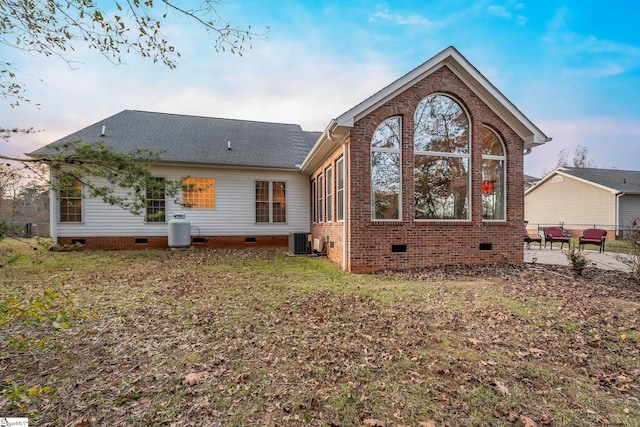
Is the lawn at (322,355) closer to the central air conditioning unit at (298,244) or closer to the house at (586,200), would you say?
the central air conditioning unit at (298,244)

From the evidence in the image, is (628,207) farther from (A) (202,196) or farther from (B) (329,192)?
(A) (202,196)

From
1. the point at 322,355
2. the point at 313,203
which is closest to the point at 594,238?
the point at 313,203

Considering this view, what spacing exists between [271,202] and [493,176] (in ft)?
29.3

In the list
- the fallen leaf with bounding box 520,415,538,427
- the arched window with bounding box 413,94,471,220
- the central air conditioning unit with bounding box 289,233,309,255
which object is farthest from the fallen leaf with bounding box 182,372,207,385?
the central air conditioning unit with bounding box 289,233,309,255

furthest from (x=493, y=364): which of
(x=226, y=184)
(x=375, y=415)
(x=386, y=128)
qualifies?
(x=226, y=184)

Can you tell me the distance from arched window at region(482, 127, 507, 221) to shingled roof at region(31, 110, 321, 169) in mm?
7697

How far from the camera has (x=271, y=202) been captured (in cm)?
1339

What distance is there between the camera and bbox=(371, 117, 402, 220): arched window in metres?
7.70

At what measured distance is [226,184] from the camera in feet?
42.2

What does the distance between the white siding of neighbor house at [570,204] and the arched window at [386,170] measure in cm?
2025

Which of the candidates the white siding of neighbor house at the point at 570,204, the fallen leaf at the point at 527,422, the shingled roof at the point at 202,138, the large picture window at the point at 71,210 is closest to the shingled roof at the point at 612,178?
the white siding of neighbor house at the point at 570,204

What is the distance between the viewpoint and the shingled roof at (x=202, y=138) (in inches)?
489

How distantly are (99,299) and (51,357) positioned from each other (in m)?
2.27

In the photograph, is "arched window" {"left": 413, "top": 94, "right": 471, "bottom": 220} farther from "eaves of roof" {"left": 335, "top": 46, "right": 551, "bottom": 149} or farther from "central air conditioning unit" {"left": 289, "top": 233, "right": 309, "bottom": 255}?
"central air conditioning unit" {"left": 289, "top": 233, "right": 309, "bottom": 255}
